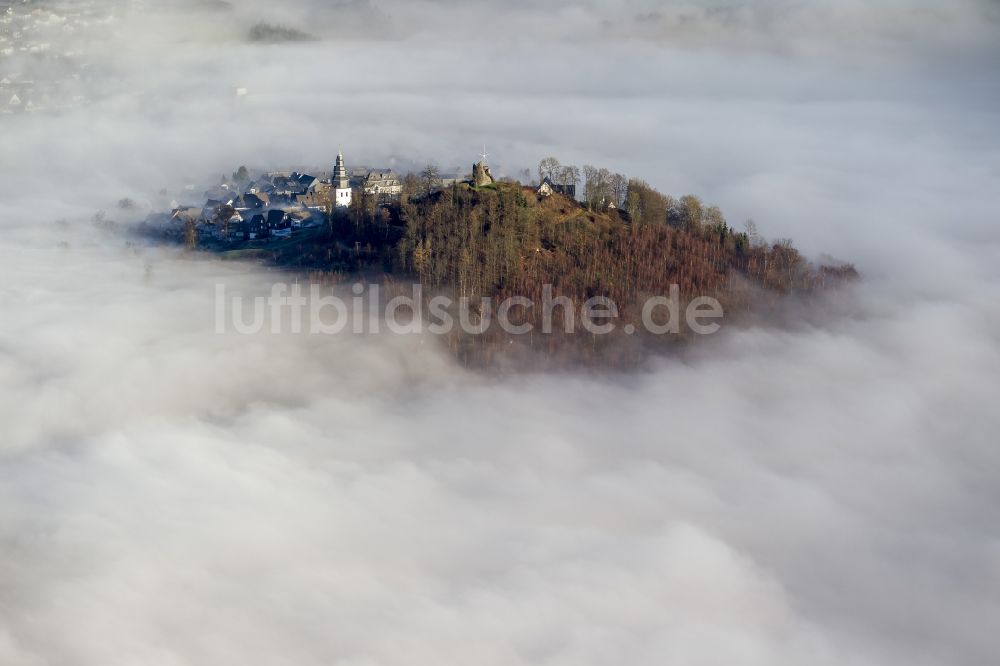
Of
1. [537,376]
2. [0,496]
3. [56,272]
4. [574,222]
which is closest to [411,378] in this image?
[537,376]

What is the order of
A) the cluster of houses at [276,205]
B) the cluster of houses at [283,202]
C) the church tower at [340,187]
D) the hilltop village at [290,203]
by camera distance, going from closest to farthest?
the hilltop village at [290,203] → the cluster of houses at [283,202] → the cluster of houses at [276,205] → the church tower at [340,187]

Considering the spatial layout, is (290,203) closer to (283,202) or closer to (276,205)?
(283,202)

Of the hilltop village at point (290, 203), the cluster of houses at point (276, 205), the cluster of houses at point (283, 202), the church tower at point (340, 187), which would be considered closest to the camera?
the hilltop village at point (290, 203)

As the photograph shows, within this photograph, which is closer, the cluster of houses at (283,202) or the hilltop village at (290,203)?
the hilltop village at (290,203)

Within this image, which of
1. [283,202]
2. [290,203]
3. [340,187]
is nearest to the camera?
[340,187]

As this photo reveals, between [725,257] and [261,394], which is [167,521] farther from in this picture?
[725,257]

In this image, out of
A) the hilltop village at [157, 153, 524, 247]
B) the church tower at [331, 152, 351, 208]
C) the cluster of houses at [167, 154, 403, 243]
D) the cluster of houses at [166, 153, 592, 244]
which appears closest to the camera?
the hilltop village at [157, 153, 524, 247]

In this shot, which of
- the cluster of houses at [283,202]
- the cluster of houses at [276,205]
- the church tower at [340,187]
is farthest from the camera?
the church tower at [340,187]

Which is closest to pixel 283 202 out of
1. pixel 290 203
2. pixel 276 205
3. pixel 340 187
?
pixel 290 203

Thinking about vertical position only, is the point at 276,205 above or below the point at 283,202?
below

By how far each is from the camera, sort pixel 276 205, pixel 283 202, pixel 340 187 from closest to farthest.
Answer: pixel 340 187 < pixel 276 205 < pixel 283 202
